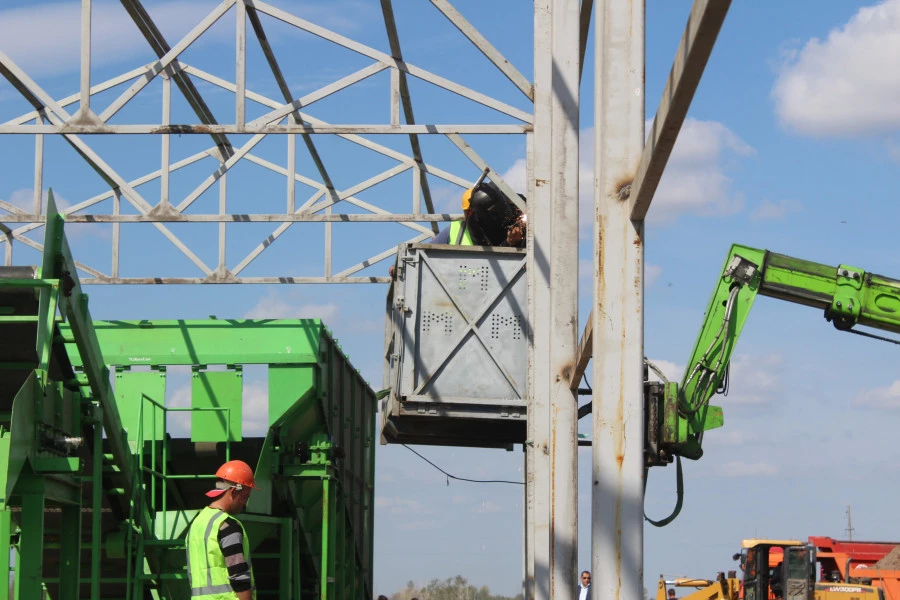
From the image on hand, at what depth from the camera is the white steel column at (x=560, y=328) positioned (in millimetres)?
9344

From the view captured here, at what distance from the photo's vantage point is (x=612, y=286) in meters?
5.93

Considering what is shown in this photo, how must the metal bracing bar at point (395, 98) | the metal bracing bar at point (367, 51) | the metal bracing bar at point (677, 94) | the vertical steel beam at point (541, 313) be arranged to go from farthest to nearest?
the metal bracing bar at point (367, 51) < the metal bracing bar at point (395, 98) < the vertical steel beam at point (541, 313) < the metal bracing bar at point (677, 94)

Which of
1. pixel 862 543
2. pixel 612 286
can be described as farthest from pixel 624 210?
pixel 862 543

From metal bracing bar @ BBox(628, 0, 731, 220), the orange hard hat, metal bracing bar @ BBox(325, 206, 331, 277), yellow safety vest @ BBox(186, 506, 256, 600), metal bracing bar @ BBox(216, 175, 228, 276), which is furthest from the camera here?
metal bracing bar @ BBox(325, 206, 331, 277)

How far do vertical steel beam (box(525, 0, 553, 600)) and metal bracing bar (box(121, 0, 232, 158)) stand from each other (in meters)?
5.67

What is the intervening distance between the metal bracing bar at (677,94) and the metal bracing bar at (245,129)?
7962 mm

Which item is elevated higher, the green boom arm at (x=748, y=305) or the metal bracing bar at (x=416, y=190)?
the metal bracing bar at (x=416, y=190)

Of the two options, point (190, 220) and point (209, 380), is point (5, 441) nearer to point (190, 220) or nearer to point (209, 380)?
point (209, 380)

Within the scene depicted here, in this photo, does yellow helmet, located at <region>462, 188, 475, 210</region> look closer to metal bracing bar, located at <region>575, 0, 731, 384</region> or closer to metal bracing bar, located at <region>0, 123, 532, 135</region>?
metal bracing bar, located at <region>0, 123, 532, 135</region>

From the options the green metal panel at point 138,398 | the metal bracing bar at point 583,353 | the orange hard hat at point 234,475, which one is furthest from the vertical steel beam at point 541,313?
the green metal panel at point 138,398

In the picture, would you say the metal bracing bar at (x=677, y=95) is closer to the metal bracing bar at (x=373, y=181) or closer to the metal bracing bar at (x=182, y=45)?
the metal bracing bar at (x=182, y=45)

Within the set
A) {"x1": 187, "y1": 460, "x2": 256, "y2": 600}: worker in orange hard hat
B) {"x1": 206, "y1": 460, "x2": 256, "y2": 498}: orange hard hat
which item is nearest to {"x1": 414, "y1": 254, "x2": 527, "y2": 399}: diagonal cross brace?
{"x1": 206, "y1": 460, "x2": 256, "y2": 498}: orange hard hat

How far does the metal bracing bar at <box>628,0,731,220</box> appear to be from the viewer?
14.2 feet

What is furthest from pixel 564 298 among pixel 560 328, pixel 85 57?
pixel 85 57
